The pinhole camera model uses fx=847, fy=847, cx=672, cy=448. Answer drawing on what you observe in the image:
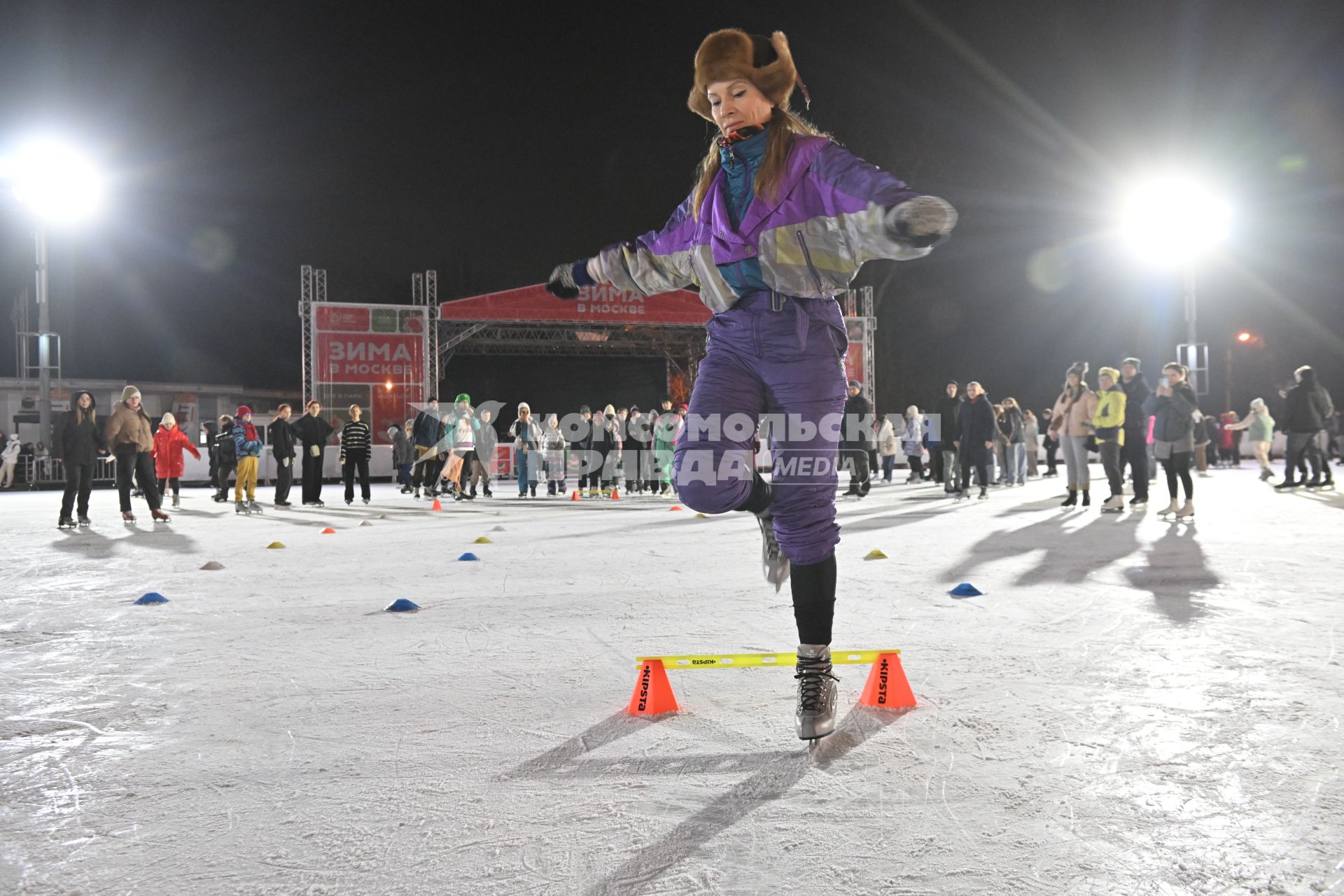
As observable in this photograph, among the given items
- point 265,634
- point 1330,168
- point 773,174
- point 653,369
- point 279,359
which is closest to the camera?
point 773,174

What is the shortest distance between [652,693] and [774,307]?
43.3 inches

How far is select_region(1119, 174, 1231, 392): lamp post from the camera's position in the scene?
16.7m

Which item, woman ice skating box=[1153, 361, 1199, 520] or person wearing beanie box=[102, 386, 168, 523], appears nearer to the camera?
woman ice skating box=[1153, 361, 1199, 520]

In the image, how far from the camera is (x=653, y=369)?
32.6 metres

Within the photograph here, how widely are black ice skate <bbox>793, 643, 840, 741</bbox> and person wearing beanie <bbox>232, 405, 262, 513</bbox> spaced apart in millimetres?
10659

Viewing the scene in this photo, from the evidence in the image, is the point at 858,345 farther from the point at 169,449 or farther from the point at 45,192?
the point at 45,192

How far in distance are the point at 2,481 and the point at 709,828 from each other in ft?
73.5

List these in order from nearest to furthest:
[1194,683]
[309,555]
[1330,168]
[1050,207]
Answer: [1194,683] < [309,555] < [1330,168] < [1050,207]

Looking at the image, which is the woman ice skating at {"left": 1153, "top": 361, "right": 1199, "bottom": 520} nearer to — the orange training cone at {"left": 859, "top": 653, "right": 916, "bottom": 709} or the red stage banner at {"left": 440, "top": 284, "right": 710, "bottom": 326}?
the orange training cone at {"left": 859, "top": 653, "right": 916, "bottom": 709}

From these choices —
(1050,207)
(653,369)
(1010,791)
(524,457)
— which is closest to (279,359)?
(653,369)

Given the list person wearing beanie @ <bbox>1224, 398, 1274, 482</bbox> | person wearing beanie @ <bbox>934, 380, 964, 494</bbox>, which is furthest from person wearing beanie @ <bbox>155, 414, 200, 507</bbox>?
person wearing beanie @ <bbox>1224, 398, 1274, 482</bbox>

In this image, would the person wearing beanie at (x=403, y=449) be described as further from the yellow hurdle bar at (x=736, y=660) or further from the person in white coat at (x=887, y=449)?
the yellow hurdle bar at (x=736, y=660)

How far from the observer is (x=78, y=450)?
882 cm

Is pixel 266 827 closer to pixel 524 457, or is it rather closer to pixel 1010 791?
pixel 1010 791
